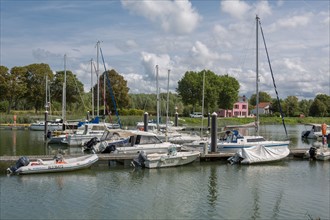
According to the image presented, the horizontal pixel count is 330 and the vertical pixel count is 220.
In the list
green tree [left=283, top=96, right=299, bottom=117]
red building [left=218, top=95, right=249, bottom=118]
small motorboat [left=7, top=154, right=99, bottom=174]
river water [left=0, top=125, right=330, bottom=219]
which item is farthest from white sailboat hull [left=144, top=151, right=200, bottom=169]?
green tree [left=283, top=96, right=299, bottom=117]

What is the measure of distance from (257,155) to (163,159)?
725 cm

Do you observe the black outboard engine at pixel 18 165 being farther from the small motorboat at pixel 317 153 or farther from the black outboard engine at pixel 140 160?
the small motorboat at pixel 317 153

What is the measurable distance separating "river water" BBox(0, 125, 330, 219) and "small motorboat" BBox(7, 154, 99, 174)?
389 millimetres

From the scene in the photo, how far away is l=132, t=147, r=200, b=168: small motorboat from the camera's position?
1101 inches

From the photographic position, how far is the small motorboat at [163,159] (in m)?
28.0

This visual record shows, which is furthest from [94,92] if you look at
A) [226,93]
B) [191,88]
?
[226,93]

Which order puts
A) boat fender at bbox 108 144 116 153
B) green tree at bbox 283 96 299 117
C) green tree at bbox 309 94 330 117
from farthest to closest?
green tree at bbox 283 96 299 117 → green tree at bbox 309 94 330 117 → boat fender at bbox 108 144 116 153

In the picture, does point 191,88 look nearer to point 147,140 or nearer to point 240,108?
point 240,108

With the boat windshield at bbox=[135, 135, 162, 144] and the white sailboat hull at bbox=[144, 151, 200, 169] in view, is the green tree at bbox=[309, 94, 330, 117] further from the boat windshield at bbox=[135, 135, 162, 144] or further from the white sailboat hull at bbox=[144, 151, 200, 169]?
the white sailboat hull at bbox=[144, 151, 200, 169]

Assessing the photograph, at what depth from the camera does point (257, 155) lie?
30641 millimetres

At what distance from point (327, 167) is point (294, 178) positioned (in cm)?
520

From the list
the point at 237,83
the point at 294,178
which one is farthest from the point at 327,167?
the point at 237,83

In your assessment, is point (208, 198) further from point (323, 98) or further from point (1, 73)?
point (323, 98)

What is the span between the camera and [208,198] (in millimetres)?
21125
